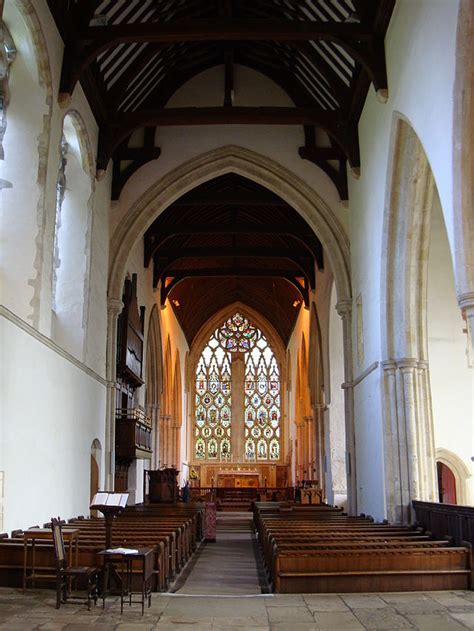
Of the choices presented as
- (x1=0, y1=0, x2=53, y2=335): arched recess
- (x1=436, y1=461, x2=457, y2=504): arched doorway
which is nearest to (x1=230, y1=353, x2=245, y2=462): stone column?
(x1=436, y1=461, x2=457, y2=504): arched doorway

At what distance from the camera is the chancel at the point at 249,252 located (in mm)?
7496

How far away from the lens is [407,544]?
786 cm

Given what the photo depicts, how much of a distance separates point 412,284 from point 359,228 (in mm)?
2584

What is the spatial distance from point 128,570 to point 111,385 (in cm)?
742

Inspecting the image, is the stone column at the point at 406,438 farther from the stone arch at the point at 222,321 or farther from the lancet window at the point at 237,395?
the lancet window at the point at 237,395

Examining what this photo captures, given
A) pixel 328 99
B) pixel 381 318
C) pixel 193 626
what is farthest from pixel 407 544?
pixel 328 99

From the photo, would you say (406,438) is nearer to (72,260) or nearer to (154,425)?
(72,260)

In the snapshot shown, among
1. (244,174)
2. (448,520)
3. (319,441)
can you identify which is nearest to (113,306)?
Answer: (244,174)

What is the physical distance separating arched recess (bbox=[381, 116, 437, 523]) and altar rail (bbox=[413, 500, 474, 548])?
1.84ft

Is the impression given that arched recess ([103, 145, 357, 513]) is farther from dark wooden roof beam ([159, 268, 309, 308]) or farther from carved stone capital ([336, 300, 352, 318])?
dark wooden roof beam ([159, 268, 309, 308])

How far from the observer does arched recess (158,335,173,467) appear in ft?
77.7

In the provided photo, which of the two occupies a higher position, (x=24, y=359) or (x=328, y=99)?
(x=328, y=99)

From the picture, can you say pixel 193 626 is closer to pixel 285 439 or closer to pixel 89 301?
pixel 89 301

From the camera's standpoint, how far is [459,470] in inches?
564
